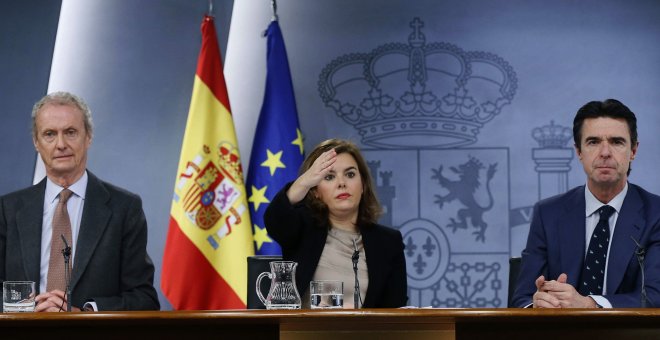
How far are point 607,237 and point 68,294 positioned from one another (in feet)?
6.01

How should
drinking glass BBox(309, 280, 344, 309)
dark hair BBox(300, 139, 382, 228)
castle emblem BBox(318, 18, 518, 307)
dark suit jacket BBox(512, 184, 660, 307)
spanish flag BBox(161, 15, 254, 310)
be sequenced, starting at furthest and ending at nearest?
1. castle emblem BBox(318, 18, 518, 307)
2. spanish flag BBox(161, 15, 254, 310)
3. dark hair BBox(300, 139, 382, 228)
4. dark suit jacket BBox(512, 184, 660, 307)
5. drinking glass BBox(309, 280, 344, 309)

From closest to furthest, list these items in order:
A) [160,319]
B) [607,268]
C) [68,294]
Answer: [160,319], [68,294], [607,268]

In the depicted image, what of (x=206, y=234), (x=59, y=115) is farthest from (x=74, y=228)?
(x=206, y=234)

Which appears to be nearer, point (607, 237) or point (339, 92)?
point (607, 237)

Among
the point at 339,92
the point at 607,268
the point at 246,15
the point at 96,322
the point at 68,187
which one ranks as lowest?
the point at 96,322

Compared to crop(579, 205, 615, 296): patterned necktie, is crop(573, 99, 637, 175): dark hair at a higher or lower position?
higher

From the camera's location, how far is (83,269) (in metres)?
3.22

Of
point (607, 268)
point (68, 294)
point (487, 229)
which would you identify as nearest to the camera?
point (68, 294)

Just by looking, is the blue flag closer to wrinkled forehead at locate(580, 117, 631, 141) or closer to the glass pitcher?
wrinkled forehead at locate(580, 117, 631, 141)

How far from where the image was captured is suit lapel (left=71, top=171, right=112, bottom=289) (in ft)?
10.6

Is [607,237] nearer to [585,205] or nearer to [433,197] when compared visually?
[585,205]

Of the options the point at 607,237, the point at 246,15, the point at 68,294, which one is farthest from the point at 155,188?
the point at 607,237

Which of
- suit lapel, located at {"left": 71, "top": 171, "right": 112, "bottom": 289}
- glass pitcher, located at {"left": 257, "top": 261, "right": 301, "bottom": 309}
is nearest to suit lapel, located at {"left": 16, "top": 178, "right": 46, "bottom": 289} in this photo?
suit lapel, located at {"left": 71, "top": 171, "right": 112, "bottom": 289}

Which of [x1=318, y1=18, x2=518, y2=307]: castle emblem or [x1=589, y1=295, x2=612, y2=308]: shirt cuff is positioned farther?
[x1=318, y1=18, x2=518, y2=307]: castle emblem
